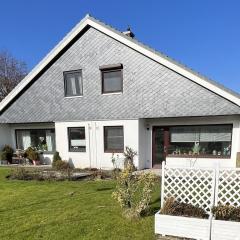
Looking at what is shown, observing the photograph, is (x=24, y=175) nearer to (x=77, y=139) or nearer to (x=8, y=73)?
(x=77, y=139)

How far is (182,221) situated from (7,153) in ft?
48.9

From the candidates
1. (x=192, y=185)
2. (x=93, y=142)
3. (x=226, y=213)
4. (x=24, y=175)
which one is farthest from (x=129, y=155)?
(x=226, y=213)

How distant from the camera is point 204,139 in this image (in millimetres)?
12852

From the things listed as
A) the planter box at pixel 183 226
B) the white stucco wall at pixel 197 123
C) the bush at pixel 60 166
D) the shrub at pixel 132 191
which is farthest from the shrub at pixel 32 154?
the planter box at pixel 183 226

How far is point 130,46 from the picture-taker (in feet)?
43.4

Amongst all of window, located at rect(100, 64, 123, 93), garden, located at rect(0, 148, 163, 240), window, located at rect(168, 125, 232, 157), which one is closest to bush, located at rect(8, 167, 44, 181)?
garden, located at rect(0, 148, 163, 240)

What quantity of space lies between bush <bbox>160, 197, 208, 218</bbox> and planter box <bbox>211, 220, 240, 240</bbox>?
43 centimetres

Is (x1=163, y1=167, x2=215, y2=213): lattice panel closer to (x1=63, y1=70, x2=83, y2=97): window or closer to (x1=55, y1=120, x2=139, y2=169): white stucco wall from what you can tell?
(x1=55, y1=120, x2=139, y2=169): white stucco wall

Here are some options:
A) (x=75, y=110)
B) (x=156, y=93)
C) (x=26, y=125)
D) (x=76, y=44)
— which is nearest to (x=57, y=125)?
(x=75, y=110)

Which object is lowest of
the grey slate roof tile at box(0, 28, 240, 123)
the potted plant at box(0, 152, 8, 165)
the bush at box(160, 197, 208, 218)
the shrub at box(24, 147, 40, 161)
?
the potted plant at box(0, 152, 8, 165)

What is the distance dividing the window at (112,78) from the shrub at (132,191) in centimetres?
790

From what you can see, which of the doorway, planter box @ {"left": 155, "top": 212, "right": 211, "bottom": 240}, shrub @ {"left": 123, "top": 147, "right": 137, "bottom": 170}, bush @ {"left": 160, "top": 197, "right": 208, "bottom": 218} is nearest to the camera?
planter box @ {"left": 155, "top": 212, "right": 211, "bottom": 240}

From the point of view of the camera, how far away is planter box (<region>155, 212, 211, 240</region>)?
514cm

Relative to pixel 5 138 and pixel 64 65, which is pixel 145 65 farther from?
pixel 5 138
